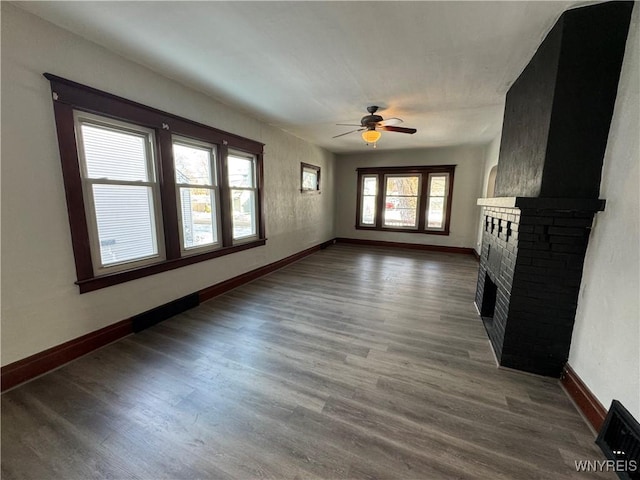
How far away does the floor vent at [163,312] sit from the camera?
2631 mm

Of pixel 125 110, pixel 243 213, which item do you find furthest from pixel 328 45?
pixel 243 213

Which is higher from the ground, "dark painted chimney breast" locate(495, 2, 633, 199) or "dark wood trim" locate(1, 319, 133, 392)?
"dark painted chimney breast" locate(495, 2, 633, 199)

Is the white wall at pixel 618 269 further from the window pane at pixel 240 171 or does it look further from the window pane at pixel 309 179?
the window pane at pixel 309 179

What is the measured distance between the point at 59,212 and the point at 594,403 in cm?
405

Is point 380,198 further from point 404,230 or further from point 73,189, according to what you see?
point 73,189

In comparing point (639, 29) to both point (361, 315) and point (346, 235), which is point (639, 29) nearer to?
point (361, 315)

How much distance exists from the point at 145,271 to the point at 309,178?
417 cm

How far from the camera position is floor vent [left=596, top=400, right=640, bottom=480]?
128 centimetres

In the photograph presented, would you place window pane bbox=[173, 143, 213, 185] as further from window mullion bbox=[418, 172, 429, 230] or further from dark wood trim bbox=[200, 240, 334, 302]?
window mullion bbox=[418, 172, 429, 230]

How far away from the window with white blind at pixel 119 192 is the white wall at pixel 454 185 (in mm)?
5545

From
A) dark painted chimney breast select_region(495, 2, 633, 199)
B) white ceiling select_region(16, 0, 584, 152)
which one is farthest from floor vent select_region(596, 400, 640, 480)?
white ceiling select_region(16, 0, 584, 152)

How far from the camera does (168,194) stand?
9.34 ft

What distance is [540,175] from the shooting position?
1.87 m

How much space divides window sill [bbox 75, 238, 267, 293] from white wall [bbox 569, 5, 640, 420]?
148 inches
